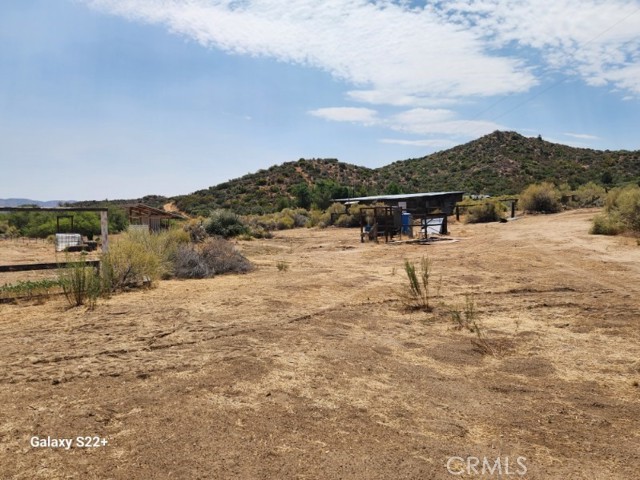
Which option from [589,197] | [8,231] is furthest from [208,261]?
[589,197]

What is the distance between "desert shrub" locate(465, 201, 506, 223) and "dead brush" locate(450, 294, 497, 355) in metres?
27.3

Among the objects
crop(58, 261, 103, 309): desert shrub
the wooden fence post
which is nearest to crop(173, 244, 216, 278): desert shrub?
the wooden fence post

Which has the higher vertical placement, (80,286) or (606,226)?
(606,226)

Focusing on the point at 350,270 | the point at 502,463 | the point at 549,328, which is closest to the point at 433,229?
the point at 350,270

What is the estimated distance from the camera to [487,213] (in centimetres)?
3516

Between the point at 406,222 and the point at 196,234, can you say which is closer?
the point at 196,234

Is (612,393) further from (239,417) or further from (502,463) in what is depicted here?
(239,417)

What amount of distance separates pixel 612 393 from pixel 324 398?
314cm

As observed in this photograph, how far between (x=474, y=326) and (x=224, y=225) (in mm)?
22643

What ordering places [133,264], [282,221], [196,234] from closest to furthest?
[133,264], [196,234], [282,221]

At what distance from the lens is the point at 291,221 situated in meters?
42.0

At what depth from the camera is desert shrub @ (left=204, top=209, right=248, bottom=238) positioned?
27953 millimetres

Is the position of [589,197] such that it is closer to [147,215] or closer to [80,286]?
[147,215]

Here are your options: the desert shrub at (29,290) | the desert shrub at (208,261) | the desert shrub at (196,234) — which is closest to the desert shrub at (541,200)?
the desert shrub at (196,234)
